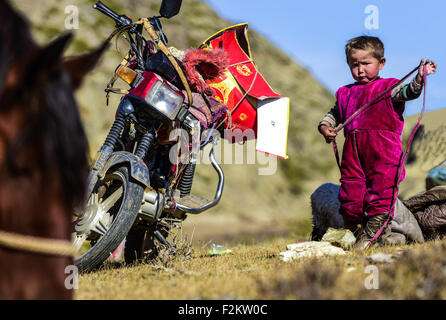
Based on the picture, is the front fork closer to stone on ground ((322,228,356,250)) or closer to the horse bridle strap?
stone on ground ((322,228,356,250))

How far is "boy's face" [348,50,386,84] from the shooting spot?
478cm

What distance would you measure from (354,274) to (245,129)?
8.63 feet

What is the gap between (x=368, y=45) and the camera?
478 cm

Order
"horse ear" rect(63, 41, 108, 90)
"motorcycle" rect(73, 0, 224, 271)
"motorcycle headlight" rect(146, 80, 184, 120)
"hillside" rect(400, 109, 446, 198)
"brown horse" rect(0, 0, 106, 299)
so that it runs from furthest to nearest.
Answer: "hillside" rect(400, 109, 446, 198), "motorcycle headlight" rect(146, 80, 184, 120), "motorcycle" rect(73, 0, 224, 271), "horse ear" rect(63, 41, 108, 90), "brown horse" rect(0, 0, 106, 299)

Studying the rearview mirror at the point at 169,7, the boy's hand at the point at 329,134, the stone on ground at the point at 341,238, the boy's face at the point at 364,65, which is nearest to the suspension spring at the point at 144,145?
the rearview mirror at the point at 169,7

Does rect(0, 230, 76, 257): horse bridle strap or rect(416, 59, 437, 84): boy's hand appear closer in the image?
rect(0, 230, 76, 257): horse bridle strap

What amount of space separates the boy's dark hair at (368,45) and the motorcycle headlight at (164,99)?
6.13 feet

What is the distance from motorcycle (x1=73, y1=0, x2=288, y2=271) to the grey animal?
4.06 ft

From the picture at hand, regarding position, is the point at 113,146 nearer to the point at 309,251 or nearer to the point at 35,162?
the point at 309,251

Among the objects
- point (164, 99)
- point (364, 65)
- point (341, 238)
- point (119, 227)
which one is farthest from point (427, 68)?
point (119, 227)

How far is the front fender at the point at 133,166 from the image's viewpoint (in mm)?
3906

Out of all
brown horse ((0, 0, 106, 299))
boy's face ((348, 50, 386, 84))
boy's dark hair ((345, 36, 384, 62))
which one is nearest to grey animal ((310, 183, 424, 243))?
boy's face ((348, 50, 386, 84))

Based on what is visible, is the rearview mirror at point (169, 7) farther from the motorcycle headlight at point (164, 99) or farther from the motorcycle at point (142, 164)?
the motorcycle headlight at point (164, 99)
